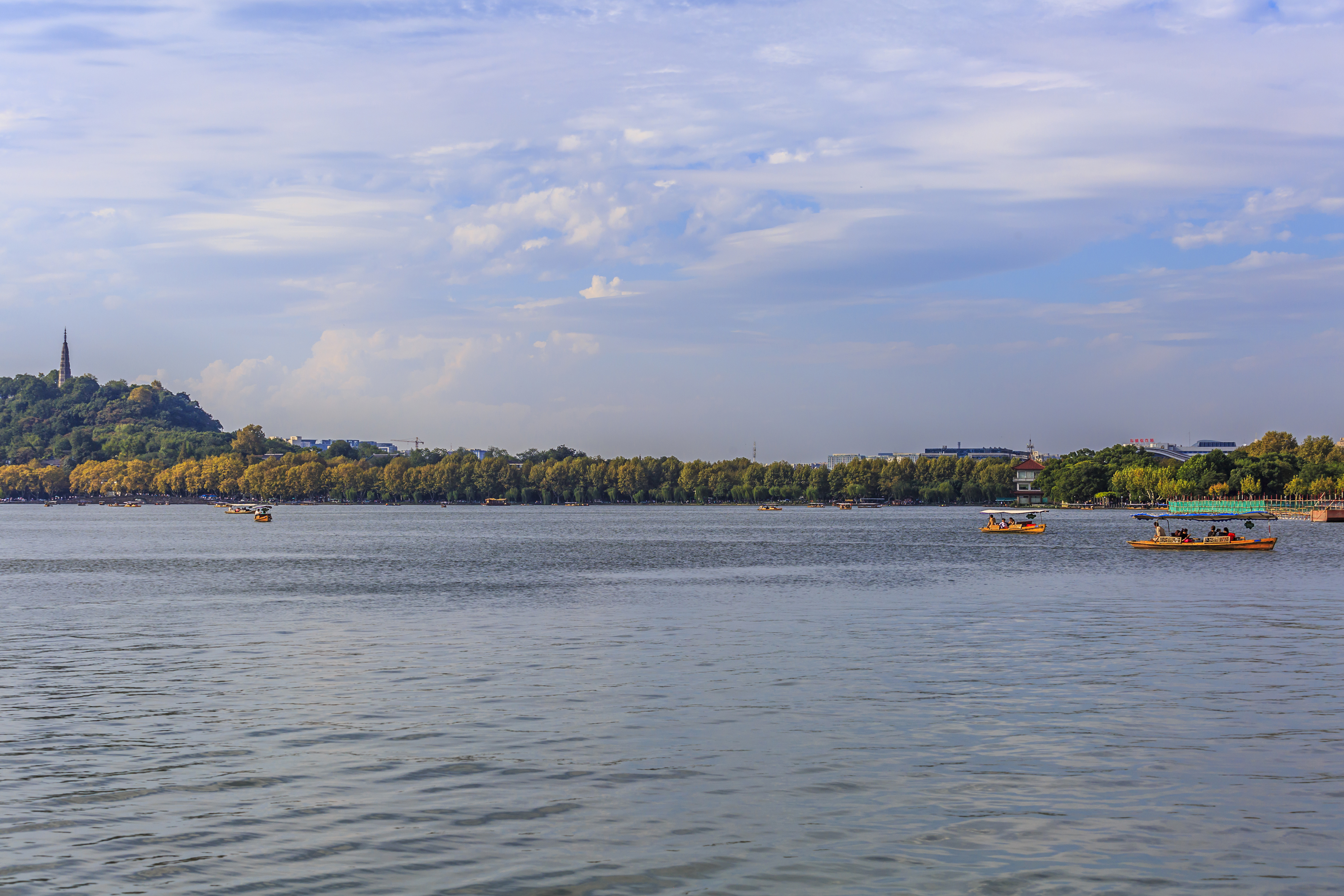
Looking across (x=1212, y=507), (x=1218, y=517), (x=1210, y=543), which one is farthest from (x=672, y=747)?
(x=1212, y=507)

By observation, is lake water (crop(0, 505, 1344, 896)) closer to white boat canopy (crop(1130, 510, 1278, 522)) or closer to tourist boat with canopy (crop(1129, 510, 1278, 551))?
tourist boat with canopy (crop(1129, 510, 1278, 551))

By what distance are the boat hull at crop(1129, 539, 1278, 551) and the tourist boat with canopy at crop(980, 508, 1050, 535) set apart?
33494mm

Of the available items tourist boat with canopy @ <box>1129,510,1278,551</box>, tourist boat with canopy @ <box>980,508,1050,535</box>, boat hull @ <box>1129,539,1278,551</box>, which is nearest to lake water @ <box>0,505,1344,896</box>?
boat hull @ <box>1129,539,1278,551</box>

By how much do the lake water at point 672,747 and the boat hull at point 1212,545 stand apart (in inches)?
1861

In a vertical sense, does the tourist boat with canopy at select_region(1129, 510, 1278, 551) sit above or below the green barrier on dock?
below

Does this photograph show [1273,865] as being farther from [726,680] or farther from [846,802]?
[726,680]

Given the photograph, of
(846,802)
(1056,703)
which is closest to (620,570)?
(1056,703)

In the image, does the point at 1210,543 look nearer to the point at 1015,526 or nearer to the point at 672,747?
the point at 1015,526

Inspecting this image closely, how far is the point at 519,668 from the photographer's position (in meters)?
30.7

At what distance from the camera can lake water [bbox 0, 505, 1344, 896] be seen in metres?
14.4

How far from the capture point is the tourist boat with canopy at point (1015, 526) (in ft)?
438

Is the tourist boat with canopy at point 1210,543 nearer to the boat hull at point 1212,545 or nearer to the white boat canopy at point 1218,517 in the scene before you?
the boat hull at point 1212,545

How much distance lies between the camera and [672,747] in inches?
824

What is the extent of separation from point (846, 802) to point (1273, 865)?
5.56m
